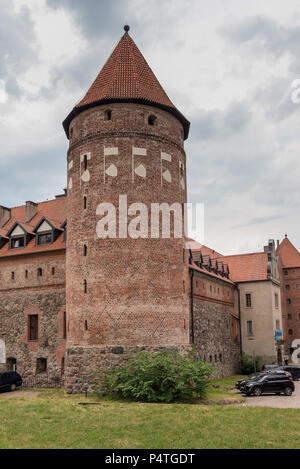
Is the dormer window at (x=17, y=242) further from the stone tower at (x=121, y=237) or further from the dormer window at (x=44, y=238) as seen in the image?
the stone tower at (x=121, y=237)

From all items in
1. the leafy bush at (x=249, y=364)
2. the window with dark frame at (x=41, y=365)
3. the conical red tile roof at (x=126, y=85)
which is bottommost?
the leafy bush at (x=249, y=364)

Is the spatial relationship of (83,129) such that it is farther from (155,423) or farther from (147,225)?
(155,423)

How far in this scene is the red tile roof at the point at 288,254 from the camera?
60.3 metres

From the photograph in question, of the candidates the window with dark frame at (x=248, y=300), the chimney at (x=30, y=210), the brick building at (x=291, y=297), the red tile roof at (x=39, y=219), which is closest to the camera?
the red tile roof at (x=39, y=219)

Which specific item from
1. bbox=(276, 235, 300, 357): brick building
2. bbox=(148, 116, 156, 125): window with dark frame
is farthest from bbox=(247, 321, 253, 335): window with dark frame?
bbox=(148, 116, 156, 125): window with dark frame

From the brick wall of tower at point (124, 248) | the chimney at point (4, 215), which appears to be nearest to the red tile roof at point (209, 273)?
the brick wall of tower at point (124, 248)

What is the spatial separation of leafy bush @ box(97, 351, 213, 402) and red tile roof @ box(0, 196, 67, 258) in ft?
34.7

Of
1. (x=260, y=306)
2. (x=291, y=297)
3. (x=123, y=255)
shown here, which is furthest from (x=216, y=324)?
(x=291, y=297)

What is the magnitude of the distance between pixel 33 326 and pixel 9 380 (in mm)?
4208

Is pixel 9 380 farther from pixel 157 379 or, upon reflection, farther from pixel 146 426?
pixel 146 426

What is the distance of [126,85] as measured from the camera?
2681cm

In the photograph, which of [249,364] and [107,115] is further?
[249,364]

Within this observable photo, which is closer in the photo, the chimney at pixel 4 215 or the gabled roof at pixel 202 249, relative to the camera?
the chimney at pixel 4 215

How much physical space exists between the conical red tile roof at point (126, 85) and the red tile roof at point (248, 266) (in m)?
20.0
